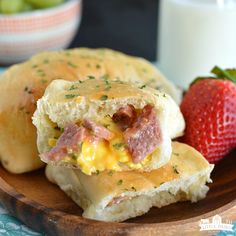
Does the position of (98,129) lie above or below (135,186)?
above

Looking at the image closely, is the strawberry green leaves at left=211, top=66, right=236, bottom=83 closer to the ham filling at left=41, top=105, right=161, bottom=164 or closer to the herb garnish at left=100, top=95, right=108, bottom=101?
the ham filling at left=41, top=105, right=161, bottom=164

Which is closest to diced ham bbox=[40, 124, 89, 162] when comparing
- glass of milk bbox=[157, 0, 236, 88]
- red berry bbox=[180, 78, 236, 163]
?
red berry bbox=[180, 78, 236, 163]

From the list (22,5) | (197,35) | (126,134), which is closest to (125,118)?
(126,134)

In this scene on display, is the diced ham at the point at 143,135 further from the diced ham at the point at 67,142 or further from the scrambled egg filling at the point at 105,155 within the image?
the diced ham at the point at 67,142

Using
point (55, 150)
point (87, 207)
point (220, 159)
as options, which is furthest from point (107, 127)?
point (220, 159)

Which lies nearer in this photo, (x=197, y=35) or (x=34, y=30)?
(x=197, y=35)

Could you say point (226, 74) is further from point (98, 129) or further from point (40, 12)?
point (40, 12)

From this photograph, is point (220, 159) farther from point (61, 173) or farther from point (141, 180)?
point (61, 173)
